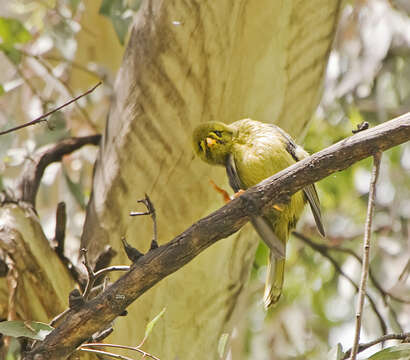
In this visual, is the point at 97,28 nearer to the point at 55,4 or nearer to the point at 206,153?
the point at 55,4

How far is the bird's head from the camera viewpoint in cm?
181

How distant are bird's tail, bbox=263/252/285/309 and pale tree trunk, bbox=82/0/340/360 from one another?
0.12m

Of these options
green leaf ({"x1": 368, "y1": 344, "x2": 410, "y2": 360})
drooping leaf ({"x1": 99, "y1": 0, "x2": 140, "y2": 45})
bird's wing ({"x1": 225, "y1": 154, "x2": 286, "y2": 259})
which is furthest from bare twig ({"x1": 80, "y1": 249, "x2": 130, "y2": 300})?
drooping leaf ({"x1": 99, "y1": 0, "x2": 140, "y2": 45})

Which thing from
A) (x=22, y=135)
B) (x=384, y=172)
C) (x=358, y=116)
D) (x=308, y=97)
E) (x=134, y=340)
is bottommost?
(x=134, y=340)

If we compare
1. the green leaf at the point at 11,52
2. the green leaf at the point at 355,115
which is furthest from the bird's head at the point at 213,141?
the green leaf at the point at 355,115

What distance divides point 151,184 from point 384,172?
2.09 metres

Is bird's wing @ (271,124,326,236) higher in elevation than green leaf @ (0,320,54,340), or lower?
higher

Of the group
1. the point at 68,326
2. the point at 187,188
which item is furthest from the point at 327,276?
the point at 68,326

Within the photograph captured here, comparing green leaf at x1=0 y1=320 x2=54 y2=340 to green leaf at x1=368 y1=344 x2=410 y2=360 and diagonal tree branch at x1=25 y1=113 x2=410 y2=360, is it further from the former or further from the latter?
green leaf at x1=368 y1=344 x2=410 y2=360

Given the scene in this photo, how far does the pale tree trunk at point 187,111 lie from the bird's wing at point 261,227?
0.08 metres

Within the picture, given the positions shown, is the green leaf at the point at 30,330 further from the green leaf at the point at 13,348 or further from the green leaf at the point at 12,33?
the green leaf at the point at 12,33

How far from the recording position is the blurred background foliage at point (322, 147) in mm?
3227

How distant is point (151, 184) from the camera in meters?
1.87

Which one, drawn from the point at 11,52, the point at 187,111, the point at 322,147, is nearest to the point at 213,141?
the point at 187,111
